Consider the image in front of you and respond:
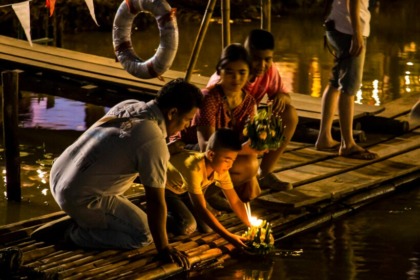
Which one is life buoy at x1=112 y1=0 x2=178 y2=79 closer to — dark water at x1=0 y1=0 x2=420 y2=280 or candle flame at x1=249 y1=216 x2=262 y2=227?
dark water at x1=0 y1=0 x2=420 y2=280

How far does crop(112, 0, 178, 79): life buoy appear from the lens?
8.30m

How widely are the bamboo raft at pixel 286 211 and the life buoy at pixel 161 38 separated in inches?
46.7

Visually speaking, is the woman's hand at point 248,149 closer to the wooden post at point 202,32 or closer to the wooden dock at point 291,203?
the wooden dock at point 291,203

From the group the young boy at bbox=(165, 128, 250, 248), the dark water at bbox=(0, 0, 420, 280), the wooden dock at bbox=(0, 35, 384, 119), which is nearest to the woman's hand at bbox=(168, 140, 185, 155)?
the young boy at bbox=(165, 128, 250, 248)

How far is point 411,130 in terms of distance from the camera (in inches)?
408

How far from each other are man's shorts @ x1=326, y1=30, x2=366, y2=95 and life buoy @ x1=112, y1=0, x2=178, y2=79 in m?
1.42

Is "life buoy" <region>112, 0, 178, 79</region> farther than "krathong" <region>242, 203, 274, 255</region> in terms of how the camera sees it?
Yes

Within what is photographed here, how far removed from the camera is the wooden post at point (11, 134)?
847cm

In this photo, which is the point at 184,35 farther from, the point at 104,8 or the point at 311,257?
the point at 311,257

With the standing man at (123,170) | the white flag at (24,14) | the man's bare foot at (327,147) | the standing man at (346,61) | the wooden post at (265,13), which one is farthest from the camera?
the wooden post at (265,13)

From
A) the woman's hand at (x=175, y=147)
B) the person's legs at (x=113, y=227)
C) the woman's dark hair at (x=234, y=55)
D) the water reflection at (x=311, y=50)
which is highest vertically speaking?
the woman's dark hair at (x=234, y=55)

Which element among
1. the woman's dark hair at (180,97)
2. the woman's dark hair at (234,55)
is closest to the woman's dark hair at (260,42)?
the woman's dark hair at (234,55)

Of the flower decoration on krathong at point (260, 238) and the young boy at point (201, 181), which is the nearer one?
the young boy at point (201, 181)

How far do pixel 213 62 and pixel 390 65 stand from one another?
2.57 m
